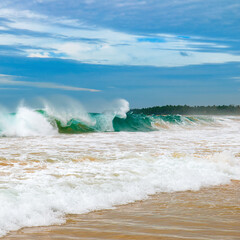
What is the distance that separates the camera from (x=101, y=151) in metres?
11.4

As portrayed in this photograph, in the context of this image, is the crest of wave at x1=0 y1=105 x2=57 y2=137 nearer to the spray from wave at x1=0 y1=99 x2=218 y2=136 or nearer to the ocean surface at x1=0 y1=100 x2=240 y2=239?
the spray from wave at x1=0 y1=99 x2=218 y2=136

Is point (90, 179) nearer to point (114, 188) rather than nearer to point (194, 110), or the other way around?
point (114, 188)

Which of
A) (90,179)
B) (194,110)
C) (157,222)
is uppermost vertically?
(194,110)

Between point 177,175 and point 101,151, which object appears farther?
point 101,151

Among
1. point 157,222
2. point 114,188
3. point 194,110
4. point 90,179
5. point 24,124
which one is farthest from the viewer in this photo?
point 194,110

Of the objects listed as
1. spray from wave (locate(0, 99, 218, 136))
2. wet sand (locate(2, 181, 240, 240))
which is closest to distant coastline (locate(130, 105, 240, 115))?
spray from wave (locate(0, 99, 218, 136))

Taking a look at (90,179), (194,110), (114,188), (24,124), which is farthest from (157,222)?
(194,110)

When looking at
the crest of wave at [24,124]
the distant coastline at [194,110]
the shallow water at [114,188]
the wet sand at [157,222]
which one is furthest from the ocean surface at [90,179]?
the distant coastline at [194,110]

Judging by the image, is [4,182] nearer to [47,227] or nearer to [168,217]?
[47,227]

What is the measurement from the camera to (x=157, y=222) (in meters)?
4.45

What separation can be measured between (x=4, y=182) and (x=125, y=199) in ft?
7.45

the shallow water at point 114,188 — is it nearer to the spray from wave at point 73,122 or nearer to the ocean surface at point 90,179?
the ocean surface at point 90,179

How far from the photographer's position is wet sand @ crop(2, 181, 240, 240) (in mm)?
3947

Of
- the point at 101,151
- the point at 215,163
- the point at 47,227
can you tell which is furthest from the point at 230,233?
the point at 101,151
